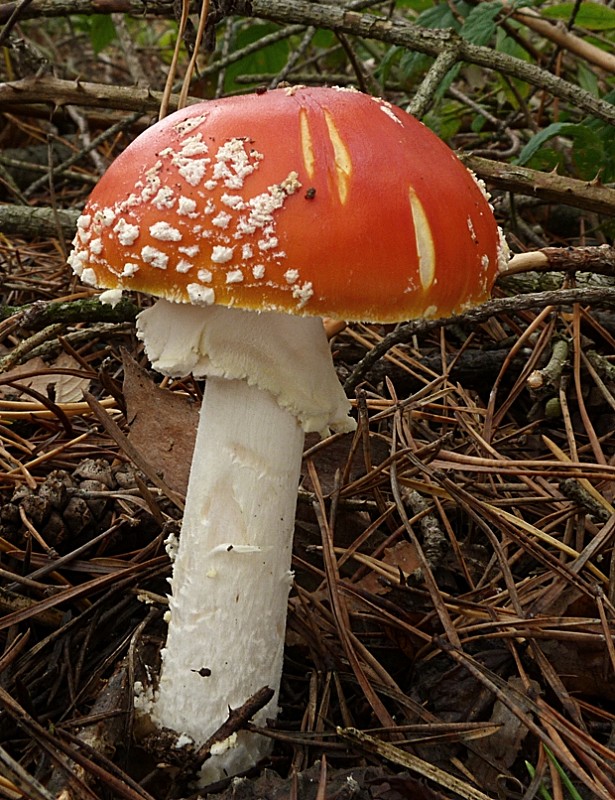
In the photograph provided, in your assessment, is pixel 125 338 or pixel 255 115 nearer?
pixel 255 115

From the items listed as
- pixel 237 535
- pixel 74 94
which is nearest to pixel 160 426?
pixel 237 535

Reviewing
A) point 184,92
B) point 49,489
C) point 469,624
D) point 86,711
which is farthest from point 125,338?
point 469,624

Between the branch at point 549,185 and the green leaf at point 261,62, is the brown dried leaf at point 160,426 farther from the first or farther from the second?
the green leaf at point 261,62

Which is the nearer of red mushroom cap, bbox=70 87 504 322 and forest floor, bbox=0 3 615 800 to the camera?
red mushroom cap, bbox=70 87 504 322

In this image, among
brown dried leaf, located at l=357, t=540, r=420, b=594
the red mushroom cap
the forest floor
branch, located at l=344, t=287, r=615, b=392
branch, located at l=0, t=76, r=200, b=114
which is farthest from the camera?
branch, located at l=0, t=76, r=200, b=114

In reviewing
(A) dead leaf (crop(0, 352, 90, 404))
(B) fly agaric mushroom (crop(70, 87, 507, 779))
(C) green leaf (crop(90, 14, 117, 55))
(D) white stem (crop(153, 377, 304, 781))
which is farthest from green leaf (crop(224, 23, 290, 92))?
(D) white stem (crop(153, 377, 304, 781))

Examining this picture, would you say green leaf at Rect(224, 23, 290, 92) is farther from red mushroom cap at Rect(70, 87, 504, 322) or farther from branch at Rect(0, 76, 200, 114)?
red mushroom cap at Rect(70, 87, 504, 322)

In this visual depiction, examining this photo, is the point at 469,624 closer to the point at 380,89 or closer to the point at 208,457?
the point at 208,457

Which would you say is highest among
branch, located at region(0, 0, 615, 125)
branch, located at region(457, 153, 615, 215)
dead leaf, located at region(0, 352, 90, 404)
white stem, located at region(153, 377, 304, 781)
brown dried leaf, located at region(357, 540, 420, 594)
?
branch, located at region(0, 0, 615, 125)

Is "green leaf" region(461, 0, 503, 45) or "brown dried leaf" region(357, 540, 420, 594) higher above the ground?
"green leaf" region(461, 0, 503, 45)
